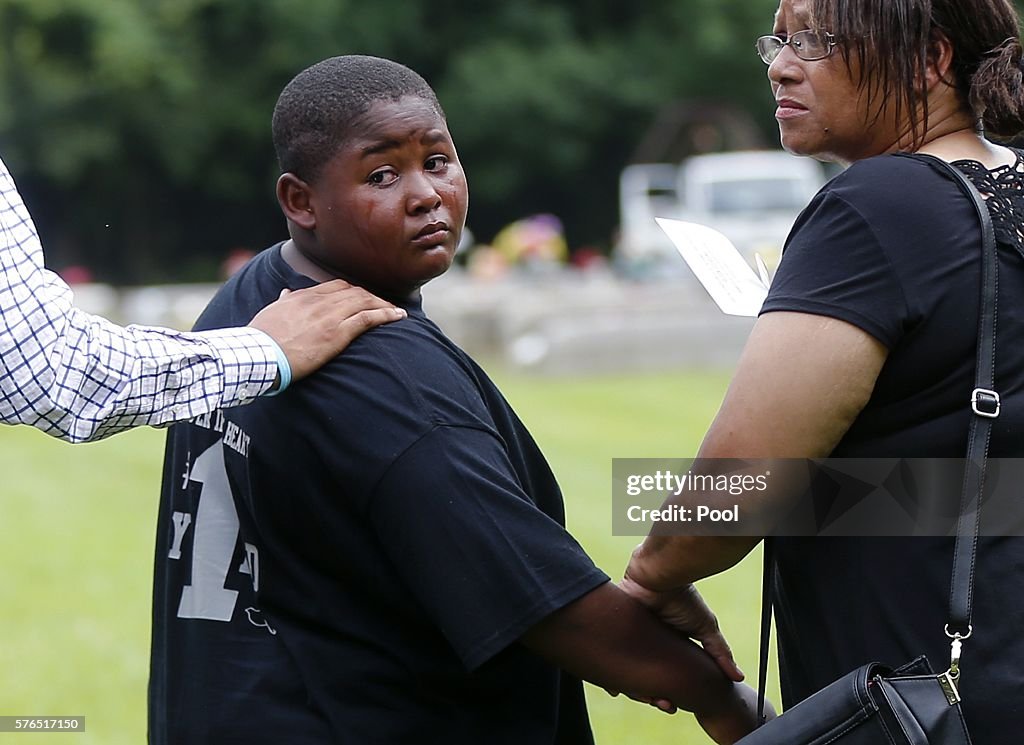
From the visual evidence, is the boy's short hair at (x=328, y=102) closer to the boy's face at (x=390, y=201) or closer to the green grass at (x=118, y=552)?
the boy's face at (x=390, y=201)

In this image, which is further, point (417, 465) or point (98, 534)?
point (98, 534)

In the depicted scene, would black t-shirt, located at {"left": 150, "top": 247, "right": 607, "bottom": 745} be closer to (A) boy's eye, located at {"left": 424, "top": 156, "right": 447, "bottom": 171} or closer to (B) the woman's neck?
(A) boy's eye, located at {"left": 424, "top": 156, "right": 447, "bottom": 171}

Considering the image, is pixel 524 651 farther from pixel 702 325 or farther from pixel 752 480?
pixel 702 325

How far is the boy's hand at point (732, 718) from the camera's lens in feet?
7.36

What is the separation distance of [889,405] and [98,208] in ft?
120

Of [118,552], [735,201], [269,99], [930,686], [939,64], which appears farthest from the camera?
[269,99]

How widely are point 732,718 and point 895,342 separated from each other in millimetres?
710

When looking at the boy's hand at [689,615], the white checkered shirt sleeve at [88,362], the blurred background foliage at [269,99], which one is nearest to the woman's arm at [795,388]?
→ the boy's hand at [689,615]

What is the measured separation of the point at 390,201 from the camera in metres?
2.15

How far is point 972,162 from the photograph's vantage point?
2029mm

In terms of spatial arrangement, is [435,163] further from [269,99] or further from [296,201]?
[269,99]

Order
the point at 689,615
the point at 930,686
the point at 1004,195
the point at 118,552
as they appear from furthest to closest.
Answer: the point at 118,552, the point at 689,615, the point at 1004,195, the point at 930,686

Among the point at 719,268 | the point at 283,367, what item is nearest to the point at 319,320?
the point at 283,367

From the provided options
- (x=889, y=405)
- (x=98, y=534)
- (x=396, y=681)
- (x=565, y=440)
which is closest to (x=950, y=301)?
(x=889, y=405)
